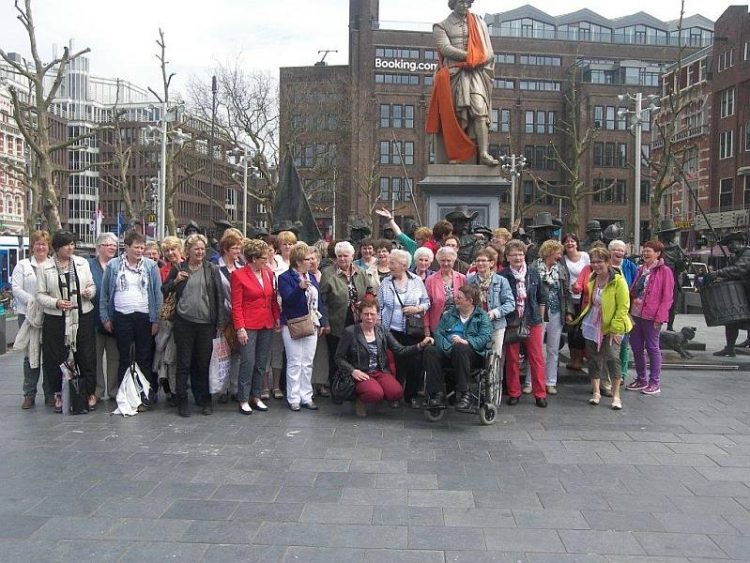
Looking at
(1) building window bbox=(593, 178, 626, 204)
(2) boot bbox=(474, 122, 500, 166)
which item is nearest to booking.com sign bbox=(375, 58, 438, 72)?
(1) building window bbox=(593, 178, 626, 204)

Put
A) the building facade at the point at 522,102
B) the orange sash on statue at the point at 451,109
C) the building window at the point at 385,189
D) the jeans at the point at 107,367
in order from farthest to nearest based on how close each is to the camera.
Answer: the building window at the point at 385,189
the building facade at the point at 522,102
the orange sash on statue at the point at 451,109
the jeans at the point at 107,367

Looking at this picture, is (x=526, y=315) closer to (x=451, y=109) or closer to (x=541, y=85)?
(x=451, y=109)

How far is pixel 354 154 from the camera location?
63.1 metres

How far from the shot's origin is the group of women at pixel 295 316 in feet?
25.2

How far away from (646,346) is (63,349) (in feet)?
22.3

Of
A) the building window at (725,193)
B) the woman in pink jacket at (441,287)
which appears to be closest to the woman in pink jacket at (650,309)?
the woman in pink jacket at (441,287)

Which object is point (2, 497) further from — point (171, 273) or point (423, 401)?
point (423, 401)

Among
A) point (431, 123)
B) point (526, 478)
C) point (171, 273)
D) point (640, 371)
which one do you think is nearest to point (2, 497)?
point (171, 273)

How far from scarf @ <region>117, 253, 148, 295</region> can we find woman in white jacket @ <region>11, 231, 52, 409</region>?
0.80 meters

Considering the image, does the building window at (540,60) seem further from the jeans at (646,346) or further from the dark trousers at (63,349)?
the dark trousers at (63,349)

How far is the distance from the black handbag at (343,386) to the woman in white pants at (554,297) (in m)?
2.53

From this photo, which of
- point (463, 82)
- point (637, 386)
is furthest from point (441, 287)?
point (463, 82)

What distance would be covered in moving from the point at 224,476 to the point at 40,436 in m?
2.30

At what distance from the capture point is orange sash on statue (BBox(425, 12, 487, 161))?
42.6 feet
